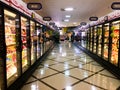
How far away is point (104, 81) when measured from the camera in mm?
3697

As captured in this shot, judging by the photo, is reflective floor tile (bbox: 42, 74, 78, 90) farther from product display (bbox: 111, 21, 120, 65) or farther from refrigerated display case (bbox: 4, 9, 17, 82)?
product display (bbox: 111, 21, 120, 65)

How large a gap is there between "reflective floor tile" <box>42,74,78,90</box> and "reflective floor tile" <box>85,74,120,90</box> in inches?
20.0

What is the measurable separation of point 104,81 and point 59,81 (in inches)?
49.1

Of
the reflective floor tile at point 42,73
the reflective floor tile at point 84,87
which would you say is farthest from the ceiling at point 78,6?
the reflective floor tile at point 84,87

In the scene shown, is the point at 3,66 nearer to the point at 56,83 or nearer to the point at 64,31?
the point at 56,83

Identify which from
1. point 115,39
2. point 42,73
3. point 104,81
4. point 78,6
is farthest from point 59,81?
point 78,6

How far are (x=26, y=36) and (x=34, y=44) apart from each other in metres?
1.22

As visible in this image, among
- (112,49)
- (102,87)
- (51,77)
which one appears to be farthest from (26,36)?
(112,49)

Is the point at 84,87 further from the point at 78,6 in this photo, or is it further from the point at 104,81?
the point at 78,6

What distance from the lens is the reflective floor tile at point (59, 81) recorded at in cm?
339

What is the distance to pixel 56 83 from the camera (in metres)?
3.54

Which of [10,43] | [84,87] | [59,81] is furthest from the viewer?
[59,81]

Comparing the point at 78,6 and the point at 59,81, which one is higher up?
the point at 78,6

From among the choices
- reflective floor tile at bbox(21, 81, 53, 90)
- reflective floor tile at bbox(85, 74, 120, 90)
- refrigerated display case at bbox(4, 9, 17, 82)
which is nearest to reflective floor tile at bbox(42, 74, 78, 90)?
reflective floor tile at bbox(21, 81, 53, 90)
